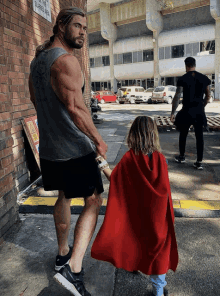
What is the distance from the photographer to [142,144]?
1938mm

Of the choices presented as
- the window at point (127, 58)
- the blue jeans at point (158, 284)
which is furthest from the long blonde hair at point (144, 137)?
the window at point (127, 58)

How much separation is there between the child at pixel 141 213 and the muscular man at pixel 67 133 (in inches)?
5.7

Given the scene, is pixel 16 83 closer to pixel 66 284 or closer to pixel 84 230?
pixel 84 230

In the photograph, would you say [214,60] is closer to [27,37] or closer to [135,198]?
[27,37]

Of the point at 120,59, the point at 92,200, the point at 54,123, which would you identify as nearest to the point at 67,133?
the point at 54,123

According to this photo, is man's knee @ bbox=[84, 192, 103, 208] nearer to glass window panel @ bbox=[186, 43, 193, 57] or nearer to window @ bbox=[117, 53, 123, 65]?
glass window panel @ bbox=[186, 43, 193, 57]

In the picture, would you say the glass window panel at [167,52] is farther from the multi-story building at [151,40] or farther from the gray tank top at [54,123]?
the gray tank top at [54,123]

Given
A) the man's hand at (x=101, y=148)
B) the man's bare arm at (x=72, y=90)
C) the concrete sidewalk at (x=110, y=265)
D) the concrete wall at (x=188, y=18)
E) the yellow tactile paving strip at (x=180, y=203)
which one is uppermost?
the concrete wall at (x=188, y=18)

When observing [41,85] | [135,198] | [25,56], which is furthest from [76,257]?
[25,56]

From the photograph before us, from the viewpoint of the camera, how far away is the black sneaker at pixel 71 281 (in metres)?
1.90

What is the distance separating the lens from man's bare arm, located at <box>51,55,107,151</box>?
1.81m

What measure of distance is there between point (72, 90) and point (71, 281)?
4.34 ft

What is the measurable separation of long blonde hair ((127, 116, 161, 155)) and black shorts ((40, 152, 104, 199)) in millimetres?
322

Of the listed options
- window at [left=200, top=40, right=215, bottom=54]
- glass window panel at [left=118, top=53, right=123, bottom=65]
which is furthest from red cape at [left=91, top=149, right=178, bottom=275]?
glass window panel at [left=118, top=53, right=123, bottom=65]
